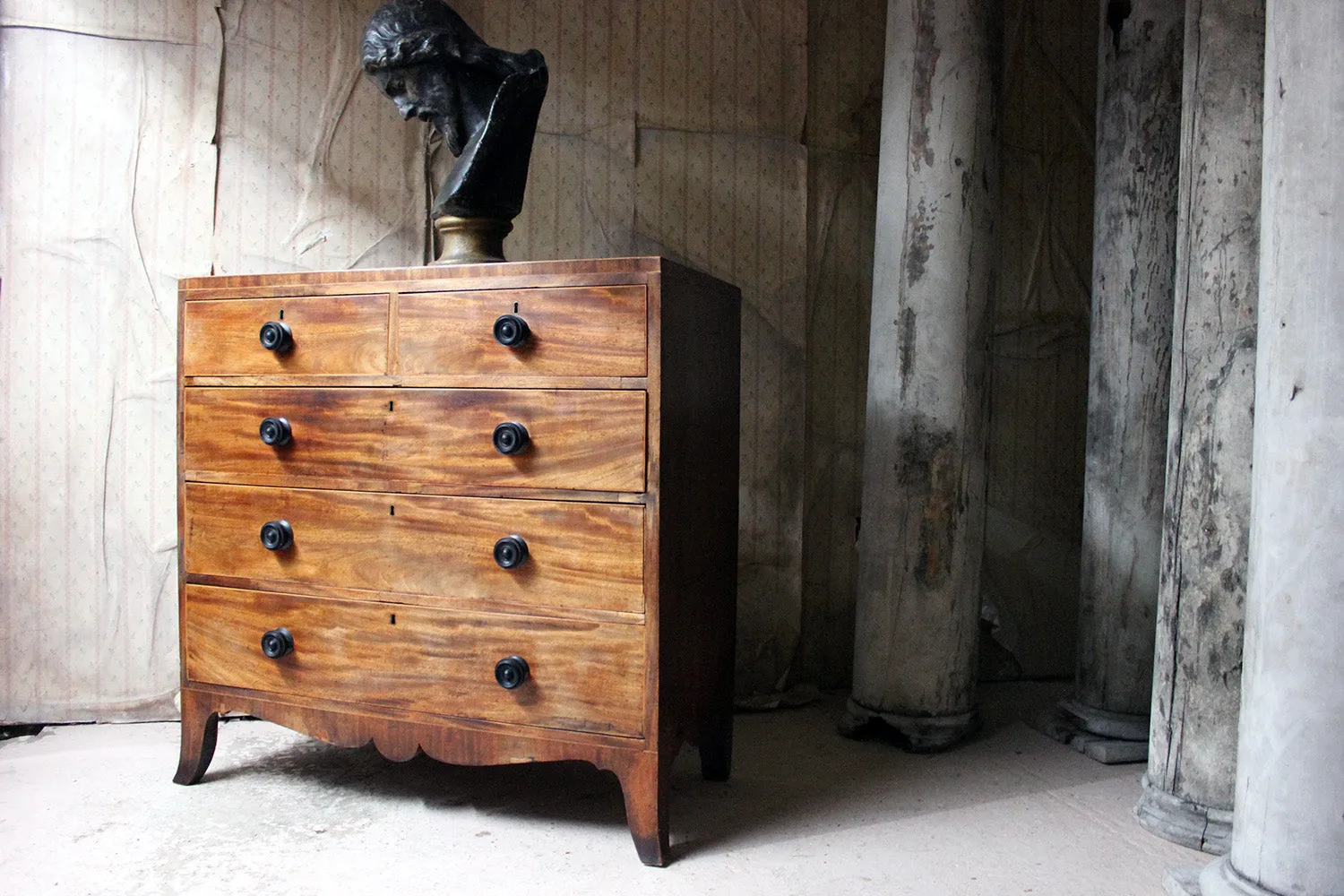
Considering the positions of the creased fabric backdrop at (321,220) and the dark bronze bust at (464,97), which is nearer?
the dark bronze bust at (464,97)

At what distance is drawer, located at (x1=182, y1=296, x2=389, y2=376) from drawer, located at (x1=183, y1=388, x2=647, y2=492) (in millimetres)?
56

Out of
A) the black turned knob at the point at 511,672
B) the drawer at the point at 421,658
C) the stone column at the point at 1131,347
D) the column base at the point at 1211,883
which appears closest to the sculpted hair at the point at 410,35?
the drawer at the point at 421,658

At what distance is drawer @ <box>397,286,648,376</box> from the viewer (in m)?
2.22

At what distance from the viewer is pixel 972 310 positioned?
302cm

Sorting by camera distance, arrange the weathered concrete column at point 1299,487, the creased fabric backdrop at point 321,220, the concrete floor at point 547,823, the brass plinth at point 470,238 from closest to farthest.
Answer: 1. the weathered concrete column at point 1299,487
2. the concrete floor at point 547,823
3. the brass plinth at point 470,238
4. the creased fabric backdrop at point 321,220

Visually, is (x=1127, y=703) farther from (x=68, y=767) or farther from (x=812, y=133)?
(x=68, y=767)

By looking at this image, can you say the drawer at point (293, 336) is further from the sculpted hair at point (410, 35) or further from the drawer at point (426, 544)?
the sculpted hair at point (410, 35)

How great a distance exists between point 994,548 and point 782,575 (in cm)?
80

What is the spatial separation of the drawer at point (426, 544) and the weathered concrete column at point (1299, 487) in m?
1.19

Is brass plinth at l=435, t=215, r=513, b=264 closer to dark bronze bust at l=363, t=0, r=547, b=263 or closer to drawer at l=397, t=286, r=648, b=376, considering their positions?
dark bronze bust at l=363, t=0, r=547, b=263

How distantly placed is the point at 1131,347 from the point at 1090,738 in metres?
1.11

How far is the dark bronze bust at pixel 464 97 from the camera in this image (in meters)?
2.44

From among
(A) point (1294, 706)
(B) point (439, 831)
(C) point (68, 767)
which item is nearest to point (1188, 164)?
(A) point (1294, 706)

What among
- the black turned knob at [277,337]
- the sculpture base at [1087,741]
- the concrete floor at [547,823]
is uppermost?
the black turned knob at [277,337]
